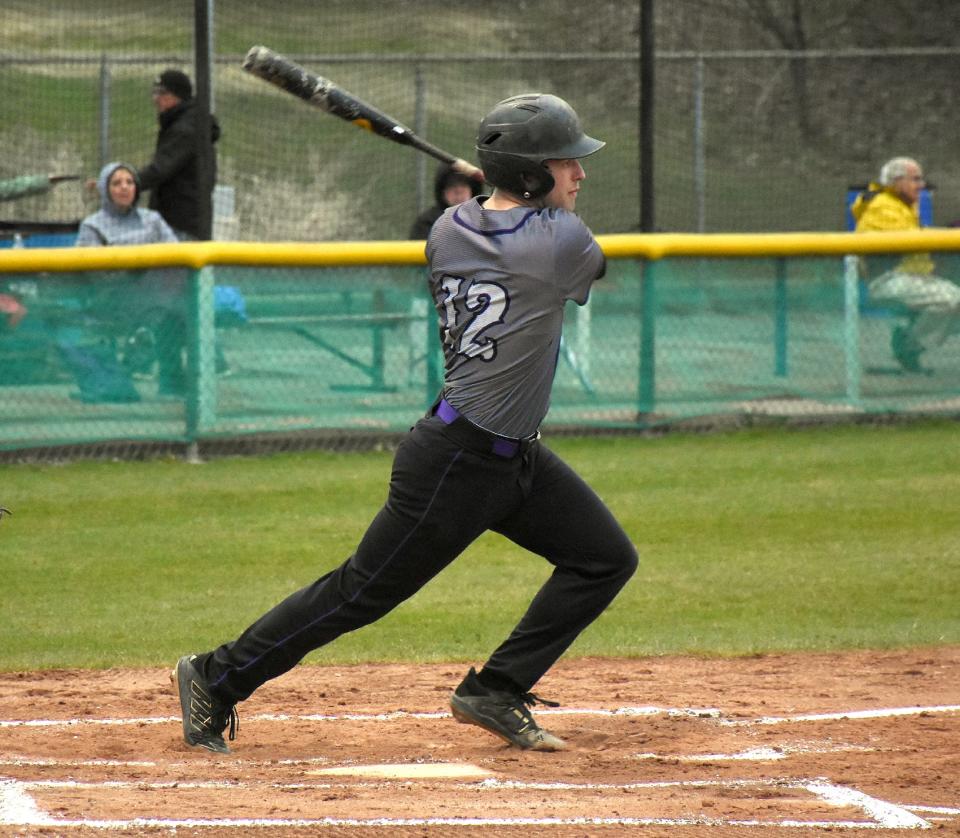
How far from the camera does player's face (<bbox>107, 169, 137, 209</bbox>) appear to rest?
429 inches

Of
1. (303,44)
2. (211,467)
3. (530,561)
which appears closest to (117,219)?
(211,467)

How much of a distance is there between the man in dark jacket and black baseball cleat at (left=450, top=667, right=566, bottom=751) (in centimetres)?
624

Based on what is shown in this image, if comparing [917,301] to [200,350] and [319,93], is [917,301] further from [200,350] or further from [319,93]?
[319,93]

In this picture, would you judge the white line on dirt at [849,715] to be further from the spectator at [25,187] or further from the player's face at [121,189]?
the spectator at [25,187]

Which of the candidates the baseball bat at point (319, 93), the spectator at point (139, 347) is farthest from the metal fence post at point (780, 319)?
the baseball bat at point (319, 93)

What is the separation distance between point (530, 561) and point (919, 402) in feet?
13.7

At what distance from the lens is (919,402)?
11414 millimetres

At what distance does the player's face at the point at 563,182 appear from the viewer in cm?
487

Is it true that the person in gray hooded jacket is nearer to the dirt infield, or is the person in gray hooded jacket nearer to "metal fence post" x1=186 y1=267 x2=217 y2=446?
"metal fence post" x1=186 y1=267 x2=217 y2=446

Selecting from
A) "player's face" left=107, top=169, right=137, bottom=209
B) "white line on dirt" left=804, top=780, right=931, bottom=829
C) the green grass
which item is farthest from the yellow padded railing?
"white line on dirt" left=804, top=780, right=931, bottom=829

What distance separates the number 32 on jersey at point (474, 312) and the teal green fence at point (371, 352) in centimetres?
556

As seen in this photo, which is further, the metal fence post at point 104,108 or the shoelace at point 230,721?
the metal fence post at point 104,108

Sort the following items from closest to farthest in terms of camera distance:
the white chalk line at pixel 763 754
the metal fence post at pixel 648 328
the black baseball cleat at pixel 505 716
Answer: the white chalk line at pixel 763 754 → the black baseball cleat at pixel 505 716 → the metal fence post at pixel 648 328

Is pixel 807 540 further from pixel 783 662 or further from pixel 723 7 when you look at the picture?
pixel 723 7
